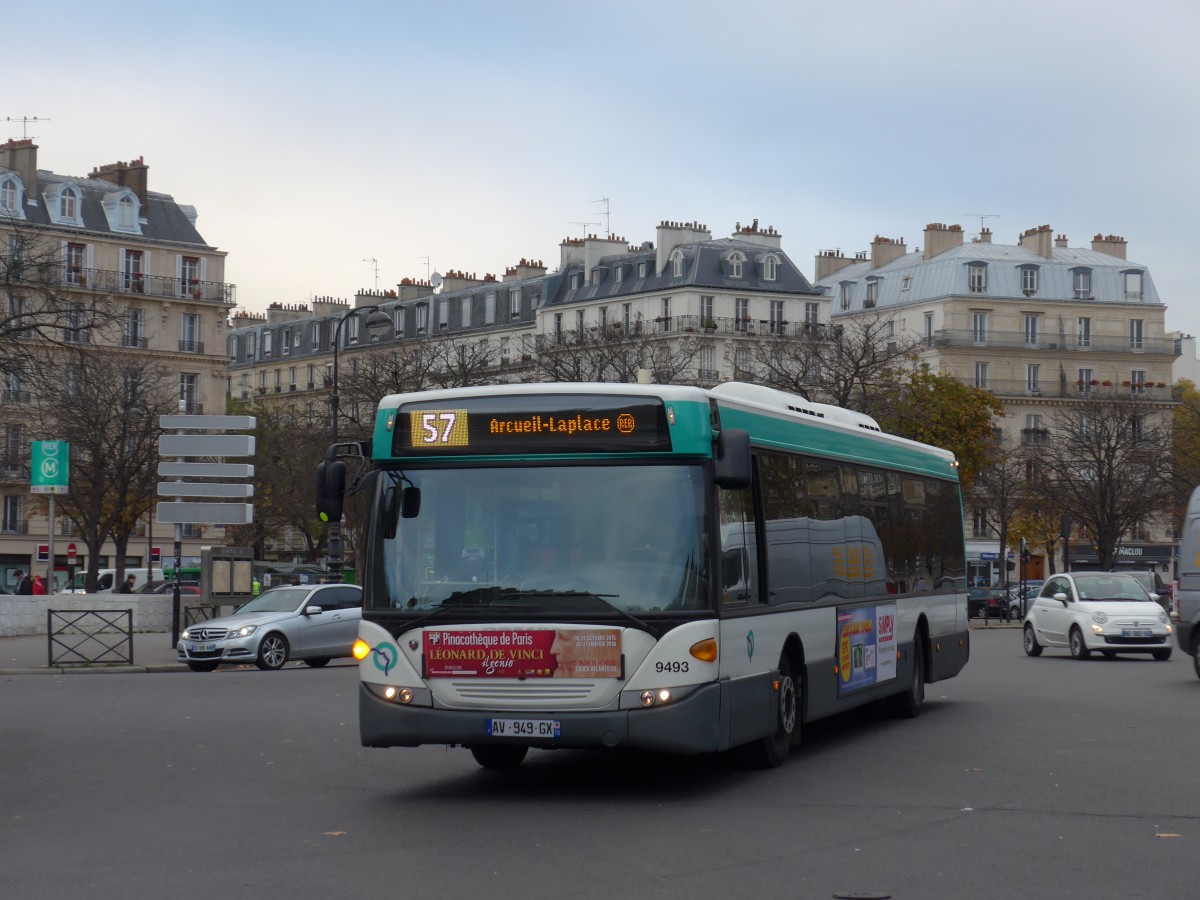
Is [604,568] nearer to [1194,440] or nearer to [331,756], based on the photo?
[331,756]

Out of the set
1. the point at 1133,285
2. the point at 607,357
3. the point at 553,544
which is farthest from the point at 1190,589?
the point at 1133,285

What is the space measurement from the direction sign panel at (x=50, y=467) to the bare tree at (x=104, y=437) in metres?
16.8

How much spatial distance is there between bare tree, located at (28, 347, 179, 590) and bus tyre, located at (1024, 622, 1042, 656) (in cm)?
2975

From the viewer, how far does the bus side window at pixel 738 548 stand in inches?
484

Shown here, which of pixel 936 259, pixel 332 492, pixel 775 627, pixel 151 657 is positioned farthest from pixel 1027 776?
pixel 936 259

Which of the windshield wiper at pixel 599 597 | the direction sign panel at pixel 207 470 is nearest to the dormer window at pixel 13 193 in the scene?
the direction sign panel at pixel 207 470

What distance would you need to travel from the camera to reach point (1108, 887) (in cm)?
856

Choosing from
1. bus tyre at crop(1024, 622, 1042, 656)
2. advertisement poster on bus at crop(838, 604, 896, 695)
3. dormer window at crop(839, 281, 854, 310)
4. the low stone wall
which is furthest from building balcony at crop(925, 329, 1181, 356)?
advertisement poster on bus at crop(838, 604, 896, 695)

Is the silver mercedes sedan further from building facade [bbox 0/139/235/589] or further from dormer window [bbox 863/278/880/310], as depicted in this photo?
dormer window [bbox 863/278/880/310]

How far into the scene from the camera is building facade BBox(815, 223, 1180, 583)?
313 ft

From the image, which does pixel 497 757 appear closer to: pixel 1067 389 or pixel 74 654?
pixel 74 654

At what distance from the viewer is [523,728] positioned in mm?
11742

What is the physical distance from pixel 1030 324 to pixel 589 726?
292 feet

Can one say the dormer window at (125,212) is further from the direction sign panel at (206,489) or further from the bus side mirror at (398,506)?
the bus side mirror at (398,506)
